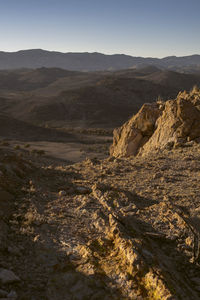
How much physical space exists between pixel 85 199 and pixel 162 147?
491cm

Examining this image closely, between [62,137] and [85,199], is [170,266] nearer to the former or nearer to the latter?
[85,199]

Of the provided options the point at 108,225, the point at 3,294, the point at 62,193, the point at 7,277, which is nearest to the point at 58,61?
the point at 62,193

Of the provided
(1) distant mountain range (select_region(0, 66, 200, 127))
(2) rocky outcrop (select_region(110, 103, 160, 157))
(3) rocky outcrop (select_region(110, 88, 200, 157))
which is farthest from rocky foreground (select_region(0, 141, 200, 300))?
(1) distant mountain range (select_region(0, 66, 200, 127))

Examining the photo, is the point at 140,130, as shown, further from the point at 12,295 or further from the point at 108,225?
the point at 12,295

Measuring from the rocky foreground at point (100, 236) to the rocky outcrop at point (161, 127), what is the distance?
3.26 m

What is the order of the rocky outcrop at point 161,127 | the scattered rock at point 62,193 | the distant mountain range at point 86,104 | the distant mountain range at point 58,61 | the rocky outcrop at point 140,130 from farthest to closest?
the distant mountain range at point 58,61 → the distant mountain range at point 86,104 → the rocky outcrop at point 140,130 → the rocky outcrop at point 161,127 → the scattered rock at point 62,193

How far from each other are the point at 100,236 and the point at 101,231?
0.46ft

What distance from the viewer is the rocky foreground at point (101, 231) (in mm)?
3111

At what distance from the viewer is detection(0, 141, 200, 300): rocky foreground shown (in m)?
3.10

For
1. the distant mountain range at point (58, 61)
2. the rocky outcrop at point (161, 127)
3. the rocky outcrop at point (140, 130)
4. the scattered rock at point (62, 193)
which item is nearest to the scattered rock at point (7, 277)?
the scattered rock at point (62, 193)

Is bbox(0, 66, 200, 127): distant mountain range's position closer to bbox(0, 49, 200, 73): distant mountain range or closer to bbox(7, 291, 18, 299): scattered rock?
bbox(7, 291, 18, 299): scattered rock

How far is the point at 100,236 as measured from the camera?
402 cm

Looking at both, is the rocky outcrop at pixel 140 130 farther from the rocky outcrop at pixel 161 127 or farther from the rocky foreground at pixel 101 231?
the rocky foreground at pixel 101 231

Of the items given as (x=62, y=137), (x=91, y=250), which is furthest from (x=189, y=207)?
(x=62, y=137)
